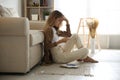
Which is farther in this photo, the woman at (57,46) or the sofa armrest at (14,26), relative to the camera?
the woman at (57,46)

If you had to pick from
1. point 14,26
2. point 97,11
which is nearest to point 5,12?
point 14,26

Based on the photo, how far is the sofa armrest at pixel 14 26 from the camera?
2844 mm

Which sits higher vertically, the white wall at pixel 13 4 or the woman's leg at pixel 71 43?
the white wall at pixel 13 4

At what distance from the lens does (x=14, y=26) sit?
285 cm

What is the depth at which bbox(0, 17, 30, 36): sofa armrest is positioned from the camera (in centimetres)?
284

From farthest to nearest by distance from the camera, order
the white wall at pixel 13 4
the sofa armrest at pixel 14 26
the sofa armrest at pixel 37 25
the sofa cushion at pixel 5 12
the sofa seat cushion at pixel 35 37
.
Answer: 1. the white wall at pixel 13 4
2. the sofa armrest at pixel 37 25
3. the sofa cushion at pixel 5 12
4. the sofa seat cushion at pixel 35 37
5. the sofa armrest at pixel 14 26

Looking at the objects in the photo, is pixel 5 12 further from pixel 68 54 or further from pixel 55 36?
pixel 68 54

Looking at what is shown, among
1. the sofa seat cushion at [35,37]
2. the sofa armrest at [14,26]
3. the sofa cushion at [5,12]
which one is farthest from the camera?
the sofa cushion at [5,12]

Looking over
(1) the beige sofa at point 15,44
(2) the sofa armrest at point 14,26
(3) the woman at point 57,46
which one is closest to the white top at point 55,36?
(3) the woman at point 57,46

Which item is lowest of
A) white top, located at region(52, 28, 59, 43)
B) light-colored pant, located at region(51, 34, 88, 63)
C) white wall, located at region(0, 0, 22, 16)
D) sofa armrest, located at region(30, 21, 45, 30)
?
light-colored pant, located at region(51, 34, 88, 63)

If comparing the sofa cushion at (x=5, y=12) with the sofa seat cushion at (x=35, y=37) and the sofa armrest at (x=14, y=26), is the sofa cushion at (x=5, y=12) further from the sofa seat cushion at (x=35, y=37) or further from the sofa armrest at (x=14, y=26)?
the sofa armrest at (x=14, y=26)

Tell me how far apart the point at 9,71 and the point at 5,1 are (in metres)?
2.03

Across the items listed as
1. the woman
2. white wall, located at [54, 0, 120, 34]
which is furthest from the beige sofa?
white wall, located at [54, 0, 120, 34]

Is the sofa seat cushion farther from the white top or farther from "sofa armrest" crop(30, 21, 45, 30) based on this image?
"sofa armrest" crop(30, 21, 45, 30)
